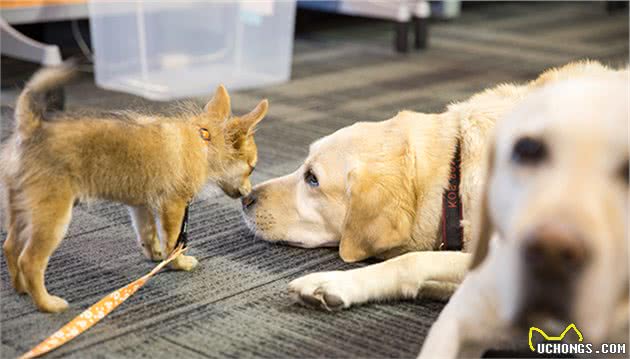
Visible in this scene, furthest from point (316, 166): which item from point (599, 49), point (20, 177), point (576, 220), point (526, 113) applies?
point (599, 49)

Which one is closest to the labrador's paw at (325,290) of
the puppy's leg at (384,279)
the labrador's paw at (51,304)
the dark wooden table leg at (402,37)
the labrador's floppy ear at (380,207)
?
the puppy's leg at (384,279)

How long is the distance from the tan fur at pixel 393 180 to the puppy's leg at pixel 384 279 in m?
0.10

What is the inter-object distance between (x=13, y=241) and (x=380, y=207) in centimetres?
82

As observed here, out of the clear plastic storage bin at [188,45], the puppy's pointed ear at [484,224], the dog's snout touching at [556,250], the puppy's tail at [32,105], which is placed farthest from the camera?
the clear plastic storage bin at [188,45]

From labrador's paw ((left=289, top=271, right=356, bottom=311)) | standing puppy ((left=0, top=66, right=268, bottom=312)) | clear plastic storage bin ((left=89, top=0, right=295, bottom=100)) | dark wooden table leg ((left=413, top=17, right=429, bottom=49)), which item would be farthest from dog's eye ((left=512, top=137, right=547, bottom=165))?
dark wooden table leg ((left=413, top=17, right=429, bottom=49))

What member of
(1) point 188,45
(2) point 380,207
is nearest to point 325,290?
(2) point 380,207

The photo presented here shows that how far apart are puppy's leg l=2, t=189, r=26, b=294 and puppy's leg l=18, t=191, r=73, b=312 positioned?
7cm

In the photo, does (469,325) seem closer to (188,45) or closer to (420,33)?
(188,45)

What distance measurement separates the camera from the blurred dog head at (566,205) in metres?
1.24

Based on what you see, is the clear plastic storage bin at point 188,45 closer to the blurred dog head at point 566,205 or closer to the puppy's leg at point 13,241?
the puppy's leg at point 13,241

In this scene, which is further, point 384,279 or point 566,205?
point 384,279

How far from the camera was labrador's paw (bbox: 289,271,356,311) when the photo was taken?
1.98 m

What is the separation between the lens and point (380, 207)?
2.12m

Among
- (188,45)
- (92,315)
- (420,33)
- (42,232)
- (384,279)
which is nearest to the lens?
(42,232)
